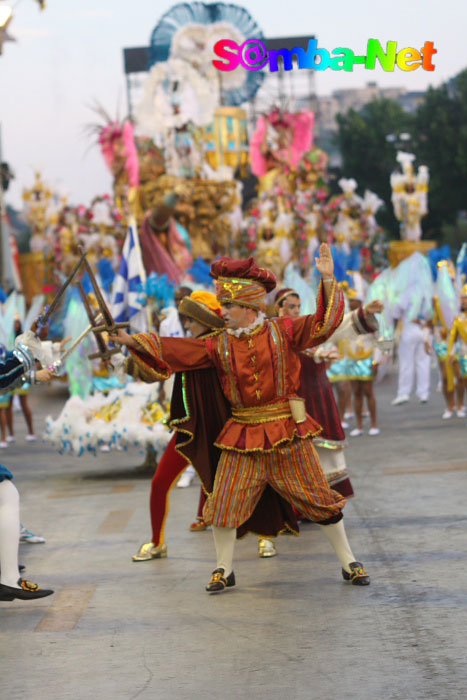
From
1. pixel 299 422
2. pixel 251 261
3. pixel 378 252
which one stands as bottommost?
pixel 378 252

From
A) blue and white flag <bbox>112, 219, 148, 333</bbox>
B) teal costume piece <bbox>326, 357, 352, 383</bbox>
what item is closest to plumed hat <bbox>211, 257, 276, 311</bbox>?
blue and white flag <bbox>112, 219, 148, 333</bbox>

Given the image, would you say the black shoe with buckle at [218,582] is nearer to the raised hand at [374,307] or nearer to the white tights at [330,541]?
the white tights at [330,541]

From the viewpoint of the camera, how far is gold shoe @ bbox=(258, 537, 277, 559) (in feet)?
26.4

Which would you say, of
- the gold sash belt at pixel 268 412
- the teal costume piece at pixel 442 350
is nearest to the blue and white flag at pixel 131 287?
the teal costume piece at pixel 442 350

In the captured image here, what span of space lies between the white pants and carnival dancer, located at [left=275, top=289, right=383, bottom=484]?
938 centimetres

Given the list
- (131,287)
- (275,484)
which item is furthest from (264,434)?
(131,287)

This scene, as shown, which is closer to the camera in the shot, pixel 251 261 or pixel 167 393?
pixel 251 261

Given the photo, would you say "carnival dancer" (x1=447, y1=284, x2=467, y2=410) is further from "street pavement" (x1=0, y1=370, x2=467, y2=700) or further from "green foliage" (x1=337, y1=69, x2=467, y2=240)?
"green foliage" (x1=337, y1=69, x2=467, y2=240)

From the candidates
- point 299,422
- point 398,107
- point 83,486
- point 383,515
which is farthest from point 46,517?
point 398,107

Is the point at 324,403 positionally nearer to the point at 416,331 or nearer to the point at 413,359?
the point at 413,359

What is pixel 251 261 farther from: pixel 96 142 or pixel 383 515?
pixel 96 142

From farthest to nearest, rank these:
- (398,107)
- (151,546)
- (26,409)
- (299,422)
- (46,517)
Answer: (398,107) → (26,409) → (46,517) → (151,546) → (299,422)

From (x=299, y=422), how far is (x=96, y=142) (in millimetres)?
26863

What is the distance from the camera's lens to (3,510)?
688 cm
